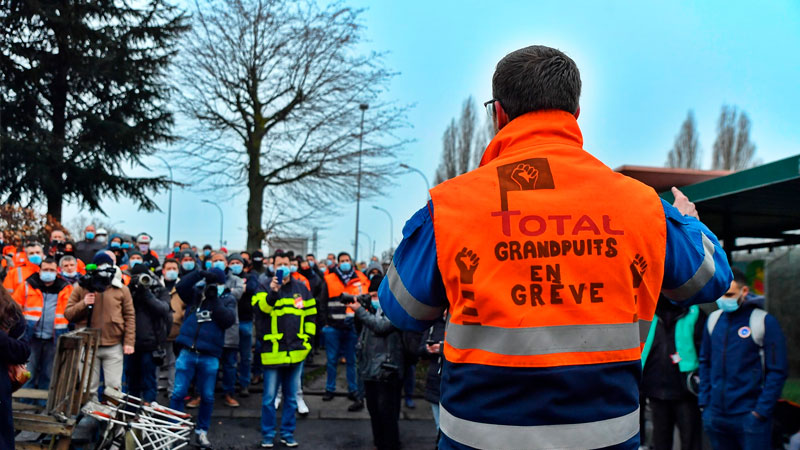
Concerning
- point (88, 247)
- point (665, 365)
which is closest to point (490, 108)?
point (665, 365)

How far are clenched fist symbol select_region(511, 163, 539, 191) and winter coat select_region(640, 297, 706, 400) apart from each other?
16.4 feet

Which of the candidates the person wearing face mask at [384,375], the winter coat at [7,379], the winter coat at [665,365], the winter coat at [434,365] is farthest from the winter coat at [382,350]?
the winter coat at [7,379]

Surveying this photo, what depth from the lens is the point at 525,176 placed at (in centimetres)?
189

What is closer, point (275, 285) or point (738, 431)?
point (738, 431)

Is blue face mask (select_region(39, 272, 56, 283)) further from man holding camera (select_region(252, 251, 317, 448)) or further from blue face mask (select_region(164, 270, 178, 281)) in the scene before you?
man holding camera (select_region(252, 251, 317, 448))

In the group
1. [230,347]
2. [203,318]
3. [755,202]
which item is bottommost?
[230,347]

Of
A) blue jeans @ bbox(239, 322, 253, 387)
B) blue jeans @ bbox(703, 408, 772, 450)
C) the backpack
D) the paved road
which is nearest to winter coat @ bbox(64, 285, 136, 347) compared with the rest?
the paved road

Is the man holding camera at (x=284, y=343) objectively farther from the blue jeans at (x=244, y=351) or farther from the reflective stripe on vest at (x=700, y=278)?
the reflective stripe on vest at (x=700, y=278)

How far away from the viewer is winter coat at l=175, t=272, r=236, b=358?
24.4ft

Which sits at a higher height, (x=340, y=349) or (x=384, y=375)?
(x=384, y=375)

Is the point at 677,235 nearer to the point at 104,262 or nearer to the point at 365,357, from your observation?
the point at 365,357

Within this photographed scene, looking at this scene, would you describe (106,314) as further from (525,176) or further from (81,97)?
(81,97)

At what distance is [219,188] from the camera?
19406 mm

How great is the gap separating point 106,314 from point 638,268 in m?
7.03
